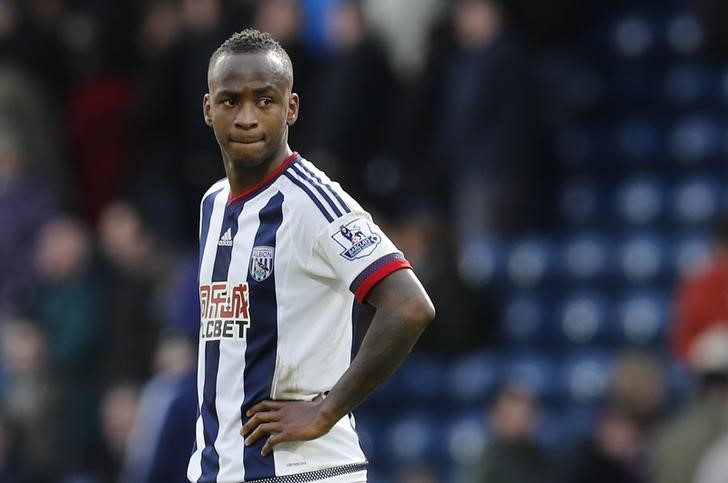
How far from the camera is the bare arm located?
A: 3.99 m

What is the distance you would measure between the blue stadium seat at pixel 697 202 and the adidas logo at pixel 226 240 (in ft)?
23.1

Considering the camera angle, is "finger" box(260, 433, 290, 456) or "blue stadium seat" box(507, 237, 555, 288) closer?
"finger" box(260, 433, 290, 456)

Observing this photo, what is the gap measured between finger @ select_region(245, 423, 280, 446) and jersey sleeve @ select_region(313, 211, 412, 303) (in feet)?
1.26

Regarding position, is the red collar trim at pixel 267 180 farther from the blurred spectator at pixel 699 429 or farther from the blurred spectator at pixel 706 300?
the blurred spectator at pixel 706 300

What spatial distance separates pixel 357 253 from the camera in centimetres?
404

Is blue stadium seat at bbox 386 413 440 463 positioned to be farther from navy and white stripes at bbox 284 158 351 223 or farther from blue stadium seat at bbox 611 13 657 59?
navy and white stripes at bbox 284 158 351 223

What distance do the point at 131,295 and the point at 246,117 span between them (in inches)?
277

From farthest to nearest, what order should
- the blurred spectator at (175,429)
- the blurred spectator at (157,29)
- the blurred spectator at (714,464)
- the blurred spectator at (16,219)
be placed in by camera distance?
the blurred spectator at (157,29), the blurred spectator at (16,219), the blurred spectator at (714,464), the blurred spectator at (175,429)

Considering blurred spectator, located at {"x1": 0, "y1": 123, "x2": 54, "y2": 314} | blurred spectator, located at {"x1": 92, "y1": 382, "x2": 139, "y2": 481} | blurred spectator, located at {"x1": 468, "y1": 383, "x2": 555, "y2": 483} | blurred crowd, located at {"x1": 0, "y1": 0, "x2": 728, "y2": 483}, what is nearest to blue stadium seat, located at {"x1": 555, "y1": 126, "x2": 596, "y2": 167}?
blurred crowd, located at {"x1": 0, "y1": 0, "x2": 728, "y2": 483}

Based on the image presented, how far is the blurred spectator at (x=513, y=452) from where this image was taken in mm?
9055

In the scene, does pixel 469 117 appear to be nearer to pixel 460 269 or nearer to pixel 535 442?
pixel 460 269

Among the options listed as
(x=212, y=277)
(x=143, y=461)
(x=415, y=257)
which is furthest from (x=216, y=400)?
(x=415, y=257)

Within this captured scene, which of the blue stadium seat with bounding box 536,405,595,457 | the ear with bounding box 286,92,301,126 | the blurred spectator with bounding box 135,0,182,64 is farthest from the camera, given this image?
the blurred spectator with bounding box 135,0,182,64

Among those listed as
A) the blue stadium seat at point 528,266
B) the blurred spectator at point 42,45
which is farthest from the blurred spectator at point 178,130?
the blue stadium seat at point 528,266
